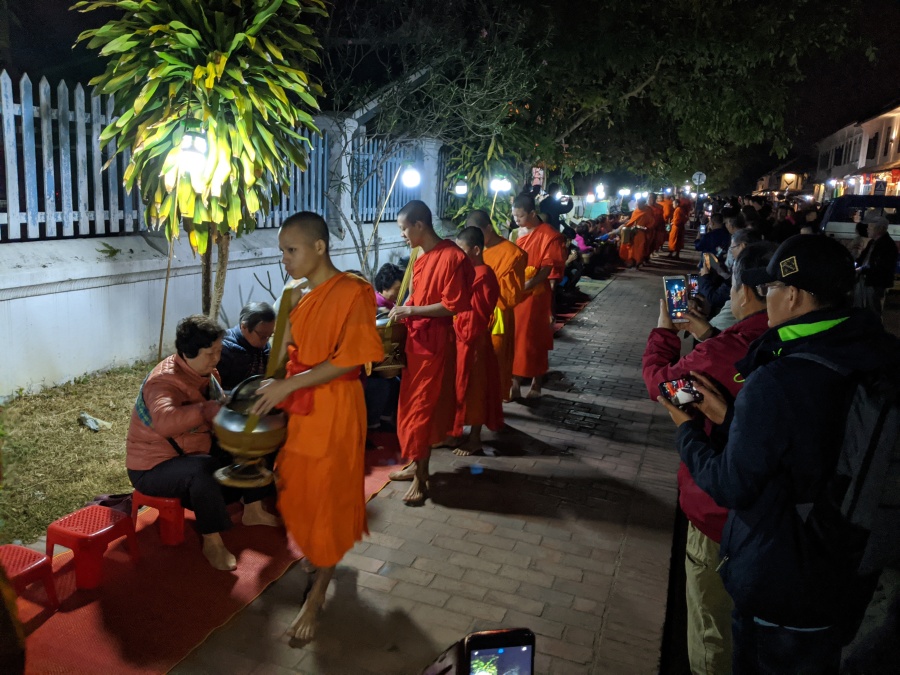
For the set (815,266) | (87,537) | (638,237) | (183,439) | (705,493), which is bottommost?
(87,537)

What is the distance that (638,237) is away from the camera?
21.0 metres

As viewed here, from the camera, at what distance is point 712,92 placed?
1274 cm

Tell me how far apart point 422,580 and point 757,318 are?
2.20 m

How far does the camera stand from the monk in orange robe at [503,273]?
21.4 feet

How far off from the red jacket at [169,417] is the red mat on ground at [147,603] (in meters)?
0.54

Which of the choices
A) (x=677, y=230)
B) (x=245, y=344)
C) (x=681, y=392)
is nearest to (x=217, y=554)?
(x=245, y=344)

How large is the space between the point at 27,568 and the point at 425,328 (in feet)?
8.67

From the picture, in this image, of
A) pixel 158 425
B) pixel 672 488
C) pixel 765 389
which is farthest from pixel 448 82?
pixel 765 389

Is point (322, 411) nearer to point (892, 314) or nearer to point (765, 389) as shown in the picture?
point (765, 389)

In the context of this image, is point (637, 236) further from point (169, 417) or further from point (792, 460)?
point (792, 460)

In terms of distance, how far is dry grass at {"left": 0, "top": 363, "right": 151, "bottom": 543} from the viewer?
421cm

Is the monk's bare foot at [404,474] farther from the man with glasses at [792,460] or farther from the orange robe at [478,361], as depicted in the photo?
the man with glasses at [792,460]

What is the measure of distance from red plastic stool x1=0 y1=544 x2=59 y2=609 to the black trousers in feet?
2.11

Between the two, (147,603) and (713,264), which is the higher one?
(713,264)
